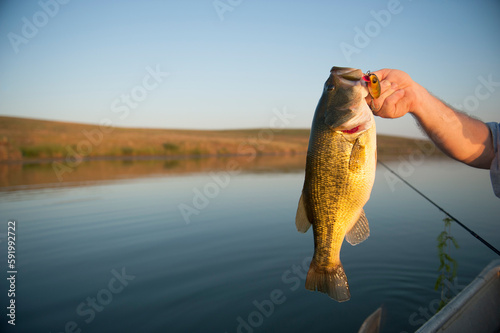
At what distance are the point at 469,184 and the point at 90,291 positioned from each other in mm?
18022

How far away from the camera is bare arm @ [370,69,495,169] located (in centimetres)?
252

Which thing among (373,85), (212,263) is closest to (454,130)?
(373,85)

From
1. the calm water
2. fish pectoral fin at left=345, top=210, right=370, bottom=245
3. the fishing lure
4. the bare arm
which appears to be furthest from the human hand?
the calm water

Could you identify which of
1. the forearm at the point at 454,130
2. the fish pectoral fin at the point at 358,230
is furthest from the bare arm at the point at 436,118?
the fish pectoral fin at the point at 358,230

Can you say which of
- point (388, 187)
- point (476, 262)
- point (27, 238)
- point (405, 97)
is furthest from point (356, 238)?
point (388, 187)

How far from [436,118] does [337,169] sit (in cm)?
117

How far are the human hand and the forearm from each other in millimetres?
73

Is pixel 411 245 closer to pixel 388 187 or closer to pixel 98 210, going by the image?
pixel 388 187

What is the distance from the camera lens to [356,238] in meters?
2.41

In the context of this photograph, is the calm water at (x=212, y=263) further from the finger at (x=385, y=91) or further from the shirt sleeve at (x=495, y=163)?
the finger at (x=385, y=91)

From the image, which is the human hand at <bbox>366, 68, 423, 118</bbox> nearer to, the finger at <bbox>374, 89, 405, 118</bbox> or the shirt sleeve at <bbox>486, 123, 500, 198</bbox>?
the finger at <bbox>374, 89, 405, 118</bbox>

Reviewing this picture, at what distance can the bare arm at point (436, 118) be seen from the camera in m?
2.52

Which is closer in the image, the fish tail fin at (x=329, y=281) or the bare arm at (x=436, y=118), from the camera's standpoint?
the fish tail fin at (x=329, y=281)

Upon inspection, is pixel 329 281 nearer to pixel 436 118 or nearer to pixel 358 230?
pixel 358 230
